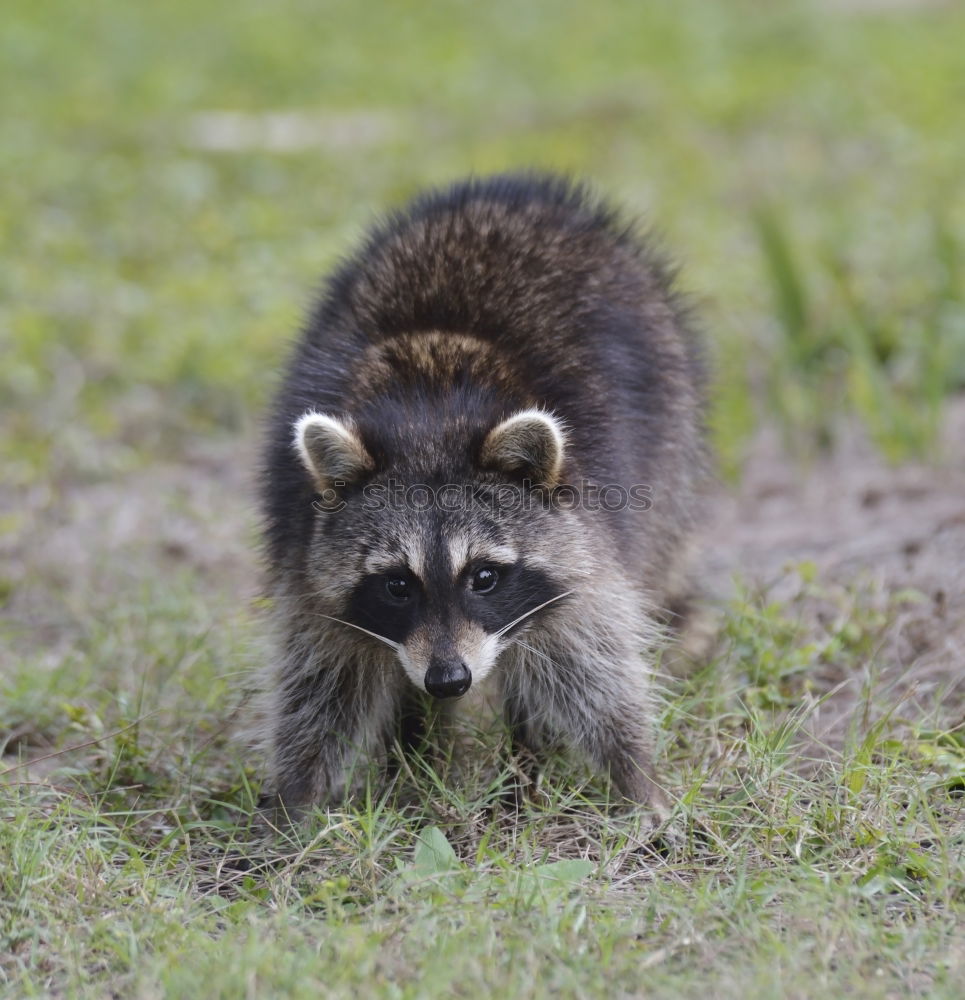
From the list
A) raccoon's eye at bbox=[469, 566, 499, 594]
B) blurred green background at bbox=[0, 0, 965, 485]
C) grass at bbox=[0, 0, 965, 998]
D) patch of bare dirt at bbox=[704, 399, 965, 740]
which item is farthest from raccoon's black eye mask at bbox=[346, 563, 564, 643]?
blurred green background at bbox=[0, 0, 965, 485]

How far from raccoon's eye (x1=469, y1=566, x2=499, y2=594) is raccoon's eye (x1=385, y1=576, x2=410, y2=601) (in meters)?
0.16

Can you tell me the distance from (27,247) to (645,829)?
5881mm

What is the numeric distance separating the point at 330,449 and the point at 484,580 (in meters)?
Result: 0.51

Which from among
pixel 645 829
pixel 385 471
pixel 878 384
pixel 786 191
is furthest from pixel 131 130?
pixel 645 829

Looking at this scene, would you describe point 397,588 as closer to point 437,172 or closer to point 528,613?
point 528,613

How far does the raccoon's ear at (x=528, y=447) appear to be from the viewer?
11.0 ft

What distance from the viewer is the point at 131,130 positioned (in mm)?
9945

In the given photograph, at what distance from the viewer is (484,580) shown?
3.42 metres

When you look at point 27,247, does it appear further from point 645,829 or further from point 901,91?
point 901,91

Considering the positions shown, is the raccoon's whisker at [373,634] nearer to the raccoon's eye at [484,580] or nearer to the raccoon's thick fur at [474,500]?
the raccoon's thick fur at [474,500]

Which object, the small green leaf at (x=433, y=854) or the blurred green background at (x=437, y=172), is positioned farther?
the blurred green background at (x=437, y=172)

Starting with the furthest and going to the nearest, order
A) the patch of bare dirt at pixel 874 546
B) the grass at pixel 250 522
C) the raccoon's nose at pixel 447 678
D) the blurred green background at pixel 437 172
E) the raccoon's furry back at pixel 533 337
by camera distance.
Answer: the blurred green background at pixel 437 172 < the patch of bare dirt at pixel 874 546 < the raccoon's furry back at pixel 533 337 < the raccoon's nose at pixel 447 678 < the grass at pixel 250 522

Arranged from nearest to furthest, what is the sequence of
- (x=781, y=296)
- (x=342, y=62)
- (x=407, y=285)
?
(x=407, y=285)
(x=781, y=296)
(x=342, y=62)

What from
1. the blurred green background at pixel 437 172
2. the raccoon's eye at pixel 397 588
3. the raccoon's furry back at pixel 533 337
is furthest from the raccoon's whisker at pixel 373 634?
the blurred green background at pixel 437 172
